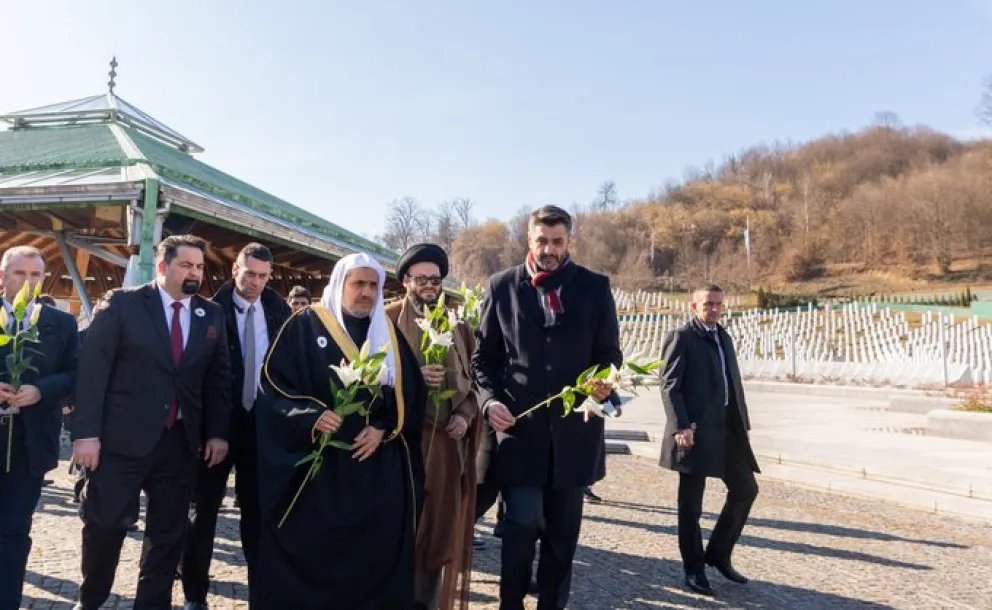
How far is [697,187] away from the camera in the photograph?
326 feet

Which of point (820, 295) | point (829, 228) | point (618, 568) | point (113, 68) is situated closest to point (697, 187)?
point (829, 228)

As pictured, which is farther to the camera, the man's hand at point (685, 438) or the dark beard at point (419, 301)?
the man's hand at point (685, 438)

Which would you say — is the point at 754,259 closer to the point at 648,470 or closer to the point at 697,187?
the point at 697,187

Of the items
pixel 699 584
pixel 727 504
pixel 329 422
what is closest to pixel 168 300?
pixel 329 422

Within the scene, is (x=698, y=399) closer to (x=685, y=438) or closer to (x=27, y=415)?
(x=685, y=438)

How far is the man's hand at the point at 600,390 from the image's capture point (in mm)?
A: 3363

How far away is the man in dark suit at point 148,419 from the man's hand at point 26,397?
0.34 metres

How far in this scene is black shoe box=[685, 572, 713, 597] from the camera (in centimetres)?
434

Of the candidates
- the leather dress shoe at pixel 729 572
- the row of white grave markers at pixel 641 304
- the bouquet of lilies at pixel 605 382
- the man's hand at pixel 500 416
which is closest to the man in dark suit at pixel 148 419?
the man's hand at pixel 500 416

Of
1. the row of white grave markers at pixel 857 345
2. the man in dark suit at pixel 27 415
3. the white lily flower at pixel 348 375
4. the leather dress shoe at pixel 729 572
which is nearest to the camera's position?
the white lily flower at pixel 348 375

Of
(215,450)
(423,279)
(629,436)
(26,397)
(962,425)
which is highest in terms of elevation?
(423,279)

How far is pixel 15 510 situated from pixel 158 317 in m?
1.18

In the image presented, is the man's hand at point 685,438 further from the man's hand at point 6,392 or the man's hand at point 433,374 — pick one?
the man's hand at point 6,392

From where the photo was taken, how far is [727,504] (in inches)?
187
